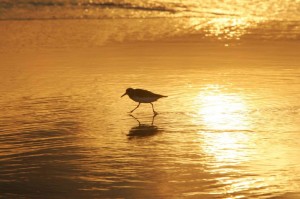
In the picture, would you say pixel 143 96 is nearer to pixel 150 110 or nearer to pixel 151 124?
pixel 150 110

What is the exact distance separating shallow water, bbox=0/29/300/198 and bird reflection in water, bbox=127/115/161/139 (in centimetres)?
2

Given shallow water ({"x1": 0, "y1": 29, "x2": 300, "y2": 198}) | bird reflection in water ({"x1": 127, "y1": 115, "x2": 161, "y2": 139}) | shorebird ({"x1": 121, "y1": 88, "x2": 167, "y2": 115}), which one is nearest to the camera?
shallow water ({"x1": 0, "y1": 29, "x2": 300, "y2": 198})

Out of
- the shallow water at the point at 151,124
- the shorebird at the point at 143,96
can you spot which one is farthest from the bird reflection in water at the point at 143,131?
the shorebird at the point at 143,96

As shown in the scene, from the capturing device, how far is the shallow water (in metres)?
8.28

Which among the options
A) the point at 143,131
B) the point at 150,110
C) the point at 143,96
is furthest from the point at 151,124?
the point at 150,110

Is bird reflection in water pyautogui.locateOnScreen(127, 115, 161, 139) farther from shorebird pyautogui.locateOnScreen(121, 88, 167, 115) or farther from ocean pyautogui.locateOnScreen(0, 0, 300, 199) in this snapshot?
shorebird pyautogui.locateOnScreen(121, 88, 167, 115)

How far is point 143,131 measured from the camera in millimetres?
11023

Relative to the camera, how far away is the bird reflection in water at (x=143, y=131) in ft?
35.2

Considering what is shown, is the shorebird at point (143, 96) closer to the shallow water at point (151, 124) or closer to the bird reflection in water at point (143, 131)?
the shallow water at point (151, 124)

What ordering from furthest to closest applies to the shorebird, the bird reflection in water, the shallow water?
1. the shorebird
2. the bird reflection in water
3. the shallow water

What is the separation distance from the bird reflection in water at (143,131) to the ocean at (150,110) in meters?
0.02

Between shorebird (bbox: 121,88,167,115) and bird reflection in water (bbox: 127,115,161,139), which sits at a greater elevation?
shorebird (bbox: 121,88,167,115)

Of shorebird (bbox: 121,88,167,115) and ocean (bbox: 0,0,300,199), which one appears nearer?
ocean (bbox: 0,0,300,199)

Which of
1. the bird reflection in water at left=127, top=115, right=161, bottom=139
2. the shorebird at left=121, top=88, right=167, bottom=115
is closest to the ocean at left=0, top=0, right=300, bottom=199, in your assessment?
the bird reflection in water at left=127, top=115, right=161, bottom=139
